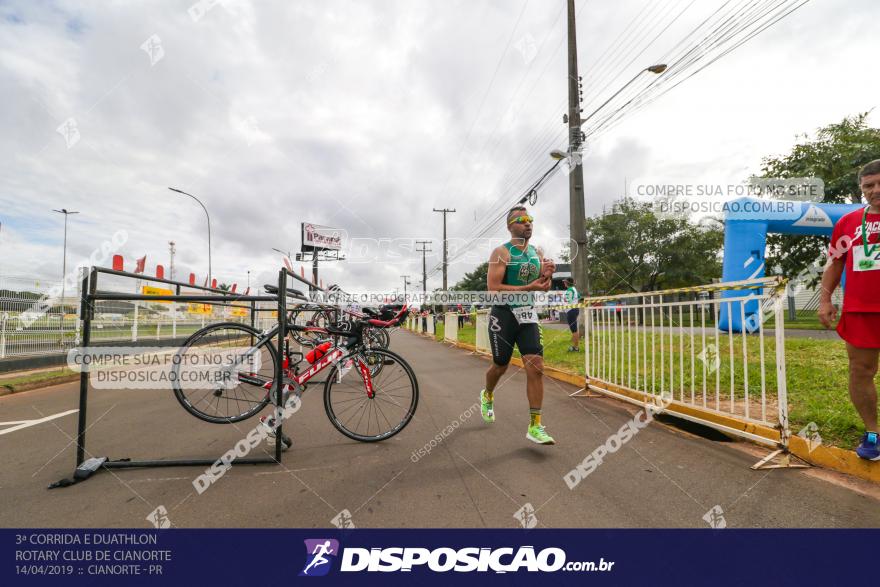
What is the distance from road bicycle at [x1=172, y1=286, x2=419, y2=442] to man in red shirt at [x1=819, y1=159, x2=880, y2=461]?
10.4 ft

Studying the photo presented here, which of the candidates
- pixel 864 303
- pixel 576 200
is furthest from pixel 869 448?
pixel 576 200

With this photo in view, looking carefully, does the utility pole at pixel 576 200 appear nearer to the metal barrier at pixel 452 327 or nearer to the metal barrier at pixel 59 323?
the metal barrier at pixel 452 327

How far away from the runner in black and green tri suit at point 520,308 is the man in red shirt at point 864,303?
2033 mm

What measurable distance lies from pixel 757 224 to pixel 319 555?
500 inches

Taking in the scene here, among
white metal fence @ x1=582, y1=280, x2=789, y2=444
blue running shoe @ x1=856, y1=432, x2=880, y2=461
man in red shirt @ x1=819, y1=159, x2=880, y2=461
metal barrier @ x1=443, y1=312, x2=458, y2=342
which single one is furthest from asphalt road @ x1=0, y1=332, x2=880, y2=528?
metal barrier @ x1=443, y1=312, x2=458, y2=342

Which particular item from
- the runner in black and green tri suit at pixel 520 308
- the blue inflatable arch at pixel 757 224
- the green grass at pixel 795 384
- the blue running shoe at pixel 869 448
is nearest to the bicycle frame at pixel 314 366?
the runner in black and green tri suit at pixel 520 308

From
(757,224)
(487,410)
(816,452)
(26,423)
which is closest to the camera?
(816,452)

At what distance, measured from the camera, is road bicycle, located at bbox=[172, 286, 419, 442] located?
11.4 ft

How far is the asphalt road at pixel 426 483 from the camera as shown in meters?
2.20

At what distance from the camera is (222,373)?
11.6 ft

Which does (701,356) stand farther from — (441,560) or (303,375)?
(303,375)

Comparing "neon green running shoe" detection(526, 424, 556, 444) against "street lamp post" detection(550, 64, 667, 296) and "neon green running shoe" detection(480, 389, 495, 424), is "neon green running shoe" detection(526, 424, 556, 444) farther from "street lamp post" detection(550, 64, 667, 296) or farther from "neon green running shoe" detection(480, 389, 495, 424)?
"street lamp post" detection(550, 64, 667, 296)

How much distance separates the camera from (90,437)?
3.78 metres

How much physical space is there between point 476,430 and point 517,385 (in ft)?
8.92
